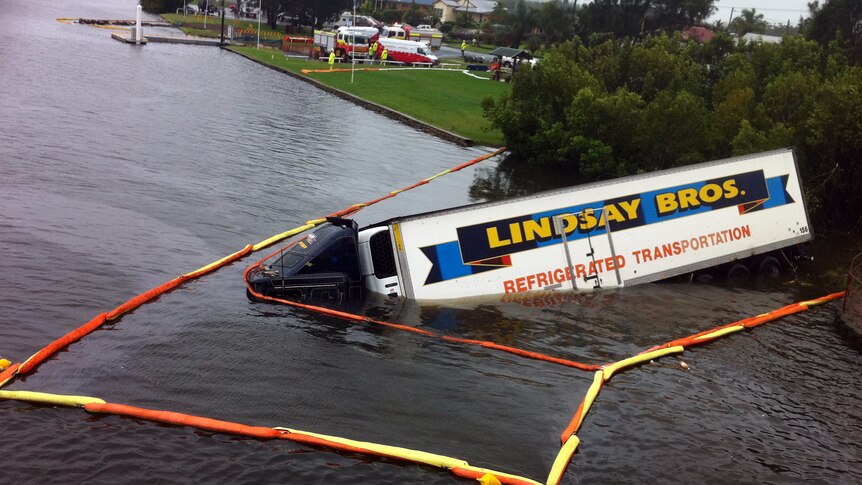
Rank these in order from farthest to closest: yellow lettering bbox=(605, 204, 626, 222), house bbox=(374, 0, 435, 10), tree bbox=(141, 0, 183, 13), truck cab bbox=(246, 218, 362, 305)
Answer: house bbox=(374, 0, 435, 10) → tree bbox=(141, 0, 183, 13) → yellow lettering bbox=(605, 204, 626, 222) → truck cab bbox=(246, 218, 362, 305)

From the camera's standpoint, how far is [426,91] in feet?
208

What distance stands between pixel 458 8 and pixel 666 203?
154292 millimetres

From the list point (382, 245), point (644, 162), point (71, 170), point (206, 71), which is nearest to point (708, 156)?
point (644, 162)

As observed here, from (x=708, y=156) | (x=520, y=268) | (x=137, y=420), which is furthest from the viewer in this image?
(x=708, y=156)

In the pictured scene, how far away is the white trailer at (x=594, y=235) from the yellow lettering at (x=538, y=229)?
27 millimetres

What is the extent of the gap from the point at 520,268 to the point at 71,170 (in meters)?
19.5

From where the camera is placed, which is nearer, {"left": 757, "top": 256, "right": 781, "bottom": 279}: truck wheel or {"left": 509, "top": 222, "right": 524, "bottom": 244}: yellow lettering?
{"left": 509, "top": 222, "right": 524, "bottom": 244}: yellow lettering

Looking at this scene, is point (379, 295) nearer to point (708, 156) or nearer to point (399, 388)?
point (399, 388)

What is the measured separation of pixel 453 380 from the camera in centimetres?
1702

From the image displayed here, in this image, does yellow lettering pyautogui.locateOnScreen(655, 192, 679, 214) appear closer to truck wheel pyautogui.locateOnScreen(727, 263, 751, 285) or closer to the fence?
truck wheel pyautogui.locateOnScreen(727, 263, 751, 285)

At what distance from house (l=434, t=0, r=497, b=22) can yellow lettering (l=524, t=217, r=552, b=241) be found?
146m

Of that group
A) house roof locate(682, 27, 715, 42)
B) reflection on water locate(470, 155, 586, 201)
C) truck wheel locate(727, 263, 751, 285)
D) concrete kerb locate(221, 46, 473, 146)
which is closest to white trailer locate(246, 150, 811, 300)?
truck wheel locate(727, 263, 751, 285)

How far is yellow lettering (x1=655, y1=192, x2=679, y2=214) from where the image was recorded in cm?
2345

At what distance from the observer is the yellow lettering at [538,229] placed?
21797mm
